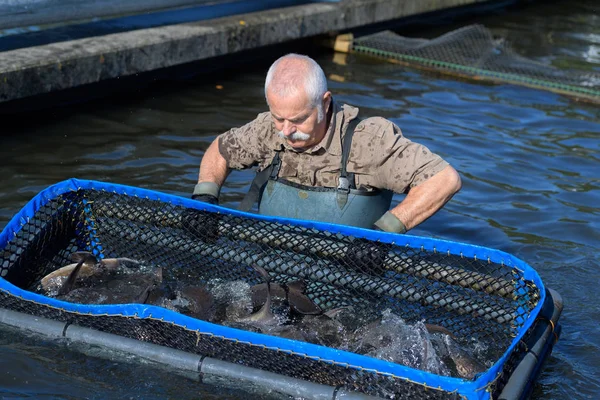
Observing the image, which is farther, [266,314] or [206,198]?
[206,198]

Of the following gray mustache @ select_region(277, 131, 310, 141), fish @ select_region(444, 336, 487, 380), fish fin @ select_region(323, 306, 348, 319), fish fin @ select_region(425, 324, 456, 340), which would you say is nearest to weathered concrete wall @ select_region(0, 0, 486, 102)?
gray mustache @ select_region(277, 131, 310, 141)

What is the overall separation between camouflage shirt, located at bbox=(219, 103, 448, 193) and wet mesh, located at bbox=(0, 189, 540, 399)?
0.54 meters

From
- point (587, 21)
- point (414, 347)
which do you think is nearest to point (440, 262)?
point (414, 347)

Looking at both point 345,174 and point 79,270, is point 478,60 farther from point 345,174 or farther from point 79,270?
point 79,270

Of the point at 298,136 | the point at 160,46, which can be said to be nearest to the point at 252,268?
the point at 298,136

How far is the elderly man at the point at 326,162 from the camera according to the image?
496 centimetres

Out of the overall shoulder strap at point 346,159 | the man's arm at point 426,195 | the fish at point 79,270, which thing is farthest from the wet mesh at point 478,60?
the fish at point 79,270

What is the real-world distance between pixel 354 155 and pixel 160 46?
4910mm

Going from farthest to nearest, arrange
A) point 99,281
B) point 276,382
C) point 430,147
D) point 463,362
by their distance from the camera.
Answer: point 430,147, point 99,281, point 463,362, point 276,382

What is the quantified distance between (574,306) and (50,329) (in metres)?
3.48

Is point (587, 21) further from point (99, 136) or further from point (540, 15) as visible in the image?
point (99, 136)

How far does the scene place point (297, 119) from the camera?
4.99m

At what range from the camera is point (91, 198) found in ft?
17.6

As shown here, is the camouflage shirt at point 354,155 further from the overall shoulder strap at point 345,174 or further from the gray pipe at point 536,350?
the gray pipe at point 536,350
